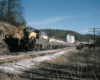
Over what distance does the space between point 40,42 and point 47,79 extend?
43.8 feet

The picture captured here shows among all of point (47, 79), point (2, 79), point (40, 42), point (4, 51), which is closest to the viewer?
point (2, 79)

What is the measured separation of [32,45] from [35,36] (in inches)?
69.6

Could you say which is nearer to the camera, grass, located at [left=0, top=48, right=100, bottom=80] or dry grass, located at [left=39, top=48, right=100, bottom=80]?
grass, located at [left=0, top=48, right=100, bottom=80]

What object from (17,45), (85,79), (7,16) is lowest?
(85,79)

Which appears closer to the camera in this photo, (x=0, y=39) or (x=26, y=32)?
(x=0, y=39)

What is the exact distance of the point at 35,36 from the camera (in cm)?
1766

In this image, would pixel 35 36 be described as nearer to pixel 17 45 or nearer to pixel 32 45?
pixel 32 45

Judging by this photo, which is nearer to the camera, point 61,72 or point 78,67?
point 61,72

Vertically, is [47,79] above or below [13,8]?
below

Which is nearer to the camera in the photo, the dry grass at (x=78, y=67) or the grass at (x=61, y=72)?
the grass at (x=61, y=72)

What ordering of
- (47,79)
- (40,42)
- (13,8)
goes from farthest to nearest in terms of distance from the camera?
1. (13,8)
2. (40,42)
3. (47,79)

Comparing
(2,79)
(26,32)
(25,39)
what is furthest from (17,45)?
(2,79)

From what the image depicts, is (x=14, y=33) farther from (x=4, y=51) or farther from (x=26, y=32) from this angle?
(x=4, y=51)

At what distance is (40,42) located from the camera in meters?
17.8
